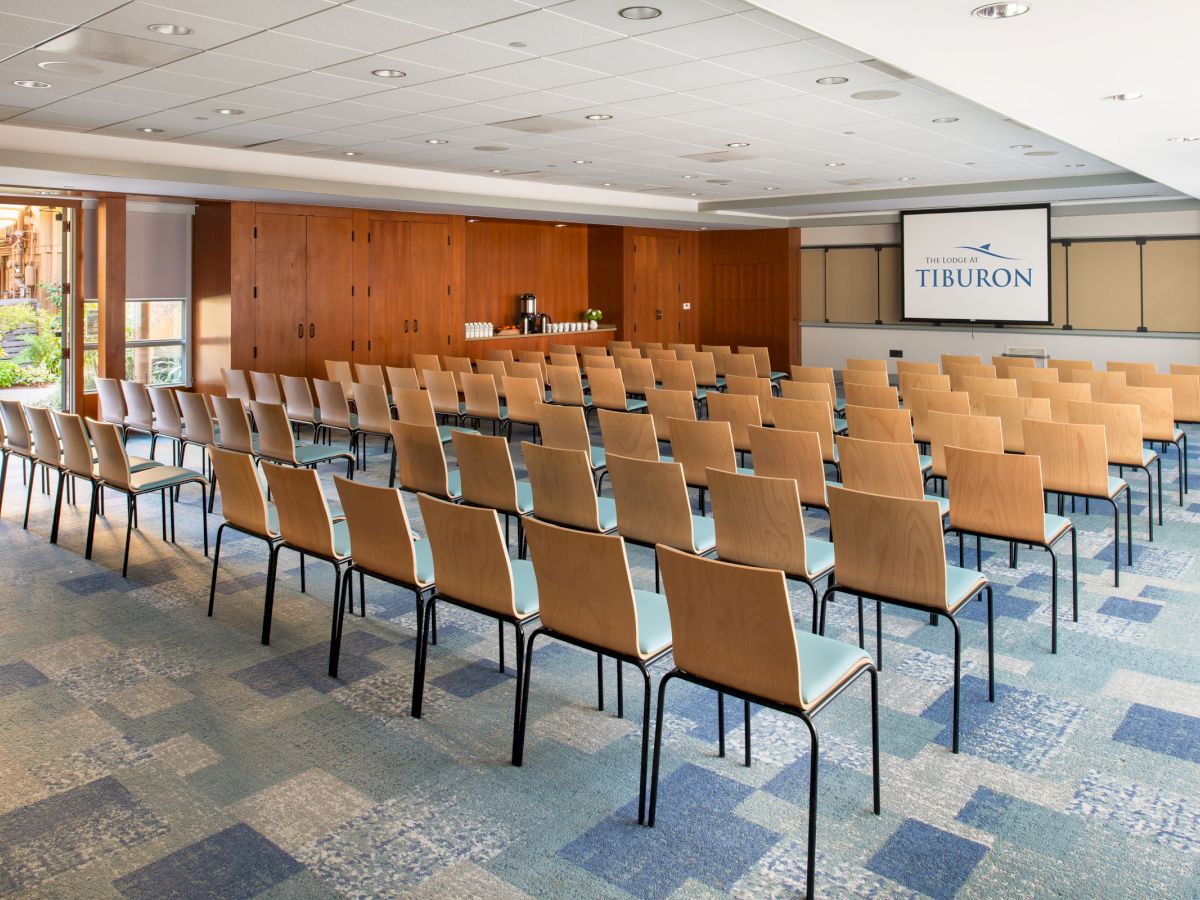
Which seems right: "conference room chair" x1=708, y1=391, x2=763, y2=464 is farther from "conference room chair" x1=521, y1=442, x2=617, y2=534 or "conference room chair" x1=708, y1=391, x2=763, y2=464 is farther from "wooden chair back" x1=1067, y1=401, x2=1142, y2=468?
"conference room chair" x1=521, y1=442, x2=617, y2=534

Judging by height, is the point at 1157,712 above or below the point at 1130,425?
below

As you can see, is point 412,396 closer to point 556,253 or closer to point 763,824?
point 763,824

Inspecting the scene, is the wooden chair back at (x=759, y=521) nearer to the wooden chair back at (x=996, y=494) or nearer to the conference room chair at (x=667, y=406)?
the wooden chair back at (x=996, y=494)

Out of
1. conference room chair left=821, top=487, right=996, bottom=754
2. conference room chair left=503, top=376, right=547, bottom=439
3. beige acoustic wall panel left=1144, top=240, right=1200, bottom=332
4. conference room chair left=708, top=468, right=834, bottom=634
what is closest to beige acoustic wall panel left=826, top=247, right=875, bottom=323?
beige acoustic wall panel left=1144, top=240, right=1200, bottom=332

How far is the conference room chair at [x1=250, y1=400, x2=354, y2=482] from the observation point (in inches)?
284

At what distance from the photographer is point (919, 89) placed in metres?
7.33

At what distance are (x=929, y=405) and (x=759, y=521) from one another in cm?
374

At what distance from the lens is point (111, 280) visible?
37.4 feet

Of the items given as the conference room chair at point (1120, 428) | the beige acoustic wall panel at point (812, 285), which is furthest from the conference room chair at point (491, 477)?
the beige acoustic wall panel at point (812, 285)

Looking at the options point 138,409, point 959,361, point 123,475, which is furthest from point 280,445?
point 959,361

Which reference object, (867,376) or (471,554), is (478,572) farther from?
(867,376)

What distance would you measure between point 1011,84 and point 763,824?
4.51 m

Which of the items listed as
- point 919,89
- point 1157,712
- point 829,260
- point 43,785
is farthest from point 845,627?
point 829,260

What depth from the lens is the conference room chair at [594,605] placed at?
10.9 feet
